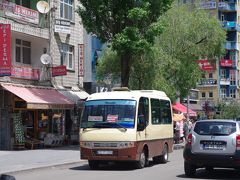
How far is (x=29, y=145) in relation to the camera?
29.4 metres

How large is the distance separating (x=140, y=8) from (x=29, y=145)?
370 inches

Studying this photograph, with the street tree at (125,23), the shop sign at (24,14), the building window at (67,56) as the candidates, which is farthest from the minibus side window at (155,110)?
the building window at (67,56)

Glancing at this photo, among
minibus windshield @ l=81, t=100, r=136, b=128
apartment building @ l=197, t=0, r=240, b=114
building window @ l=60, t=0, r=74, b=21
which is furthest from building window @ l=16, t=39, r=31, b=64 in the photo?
apartment building @ l=197, t=0, r=240, b=114

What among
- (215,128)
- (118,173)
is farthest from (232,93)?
(215,128)

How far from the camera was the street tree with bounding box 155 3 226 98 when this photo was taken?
35.0 m

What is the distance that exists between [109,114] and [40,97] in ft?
35.3

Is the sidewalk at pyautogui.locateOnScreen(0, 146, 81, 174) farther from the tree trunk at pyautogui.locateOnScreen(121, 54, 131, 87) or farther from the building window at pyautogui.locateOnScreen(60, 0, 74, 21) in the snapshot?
the building window at pyautogui.locateOnScreen(60, 0, 74, 21)

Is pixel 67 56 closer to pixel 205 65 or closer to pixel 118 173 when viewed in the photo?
pixel 205 65

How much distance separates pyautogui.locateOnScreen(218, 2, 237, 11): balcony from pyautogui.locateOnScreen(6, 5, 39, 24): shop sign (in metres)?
66.3

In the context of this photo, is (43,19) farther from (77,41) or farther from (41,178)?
(41,178)

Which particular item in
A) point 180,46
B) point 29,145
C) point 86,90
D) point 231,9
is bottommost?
point 29,145

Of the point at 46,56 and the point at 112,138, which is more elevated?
the point at 46,56

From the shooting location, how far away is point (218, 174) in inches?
661

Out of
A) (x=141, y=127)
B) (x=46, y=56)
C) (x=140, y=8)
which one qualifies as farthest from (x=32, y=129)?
(x=141, y=127)
